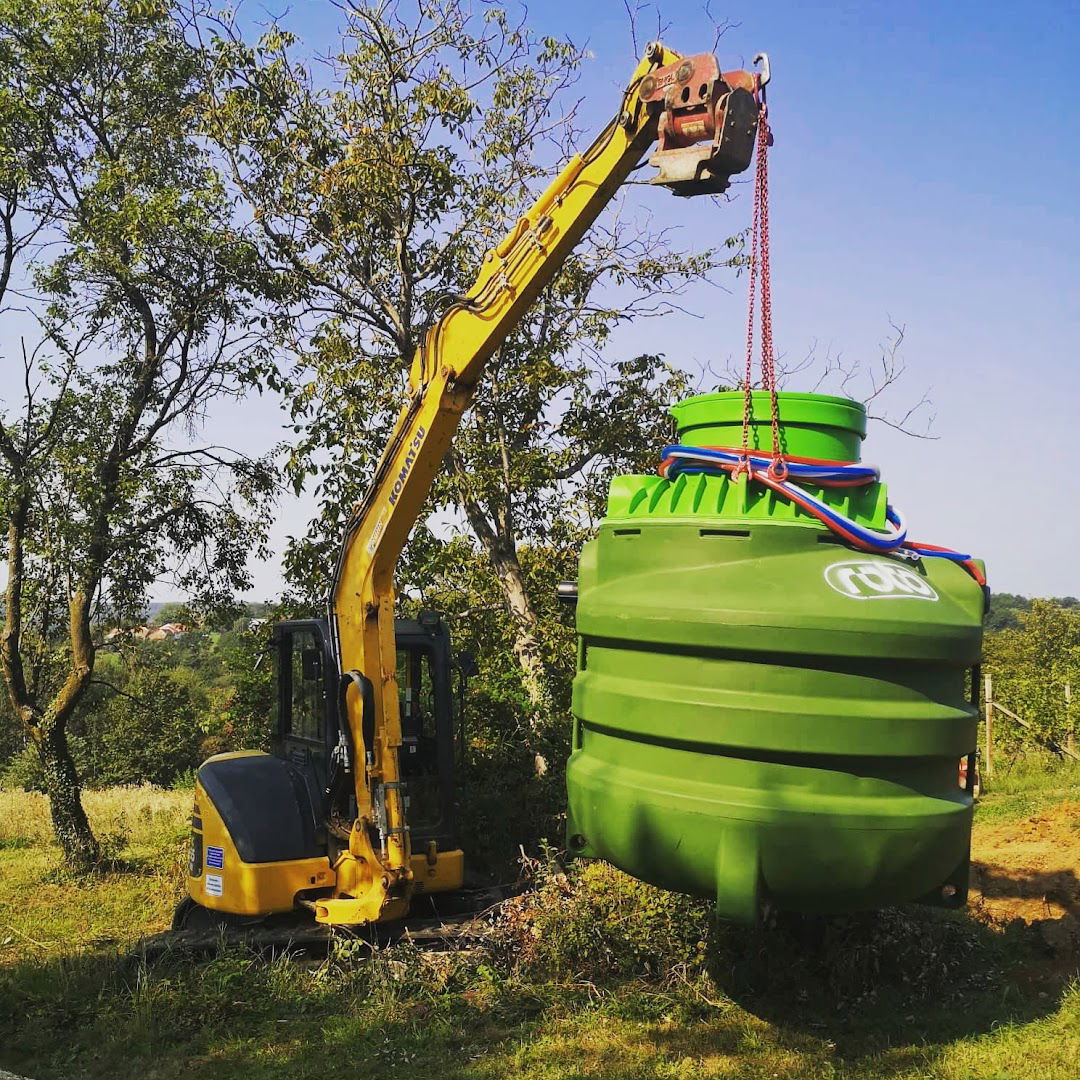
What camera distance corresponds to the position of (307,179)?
35.0 feet

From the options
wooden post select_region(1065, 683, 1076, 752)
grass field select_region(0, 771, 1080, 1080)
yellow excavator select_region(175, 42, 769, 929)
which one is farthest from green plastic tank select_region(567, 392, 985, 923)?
wooden post select_region(1065, 683, 1076, 752)

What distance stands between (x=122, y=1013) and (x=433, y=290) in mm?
7363

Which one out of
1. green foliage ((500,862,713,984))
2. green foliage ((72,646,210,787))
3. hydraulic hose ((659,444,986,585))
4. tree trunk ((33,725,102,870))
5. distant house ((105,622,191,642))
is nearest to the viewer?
hydraulic hose ((659,444,986,585))

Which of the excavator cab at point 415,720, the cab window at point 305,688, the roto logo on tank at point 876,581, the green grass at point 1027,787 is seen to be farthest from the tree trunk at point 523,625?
the roto logo on tank at point 876,581

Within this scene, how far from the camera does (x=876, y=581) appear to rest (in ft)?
11.7

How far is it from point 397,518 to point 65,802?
6.46 metres

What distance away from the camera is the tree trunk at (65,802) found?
11273 mm

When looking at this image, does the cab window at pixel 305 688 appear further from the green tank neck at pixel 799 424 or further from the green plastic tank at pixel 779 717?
the green tank neck at pixel 799 424

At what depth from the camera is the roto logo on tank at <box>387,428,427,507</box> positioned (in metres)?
7.15

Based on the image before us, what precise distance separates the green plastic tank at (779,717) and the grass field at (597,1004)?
2299mm

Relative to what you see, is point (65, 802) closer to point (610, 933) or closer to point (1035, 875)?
point (610, 933)

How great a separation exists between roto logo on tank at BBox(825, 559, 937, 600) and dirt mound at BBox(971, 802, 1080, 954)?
467 centimetres

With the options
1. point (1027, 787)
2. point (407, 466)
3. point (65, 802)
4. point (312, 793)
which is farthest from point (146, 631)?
point (1027, 787)

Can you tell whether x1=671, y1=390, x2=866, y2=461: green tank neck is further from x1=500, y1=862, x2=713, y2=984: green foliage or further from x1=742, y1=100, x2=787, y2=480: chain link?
x1=500, y1=862, x2=713, y2=984: green foliage
